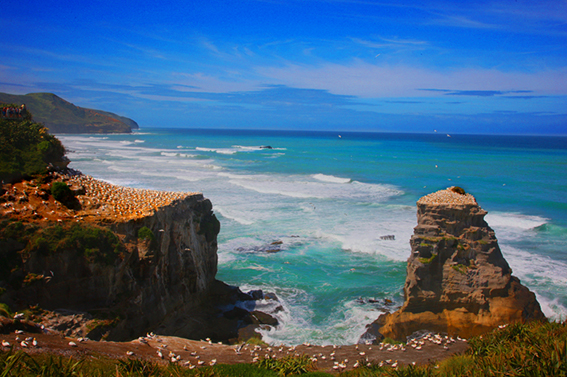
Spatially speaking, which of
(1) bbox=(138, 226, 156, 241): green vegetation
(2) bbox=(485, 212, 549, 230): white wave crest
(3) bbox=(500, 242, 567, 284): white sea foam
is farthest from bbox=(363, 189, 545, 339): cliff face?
(2) bbox=(485, 212, 549, 230): white wave crest

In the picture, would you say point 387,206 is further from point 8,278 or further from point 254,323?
point 8,278

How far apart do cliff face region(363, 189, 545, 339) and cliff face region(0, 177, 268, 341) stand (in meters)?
6.57

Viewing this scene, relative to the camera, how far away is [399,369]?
299 inches

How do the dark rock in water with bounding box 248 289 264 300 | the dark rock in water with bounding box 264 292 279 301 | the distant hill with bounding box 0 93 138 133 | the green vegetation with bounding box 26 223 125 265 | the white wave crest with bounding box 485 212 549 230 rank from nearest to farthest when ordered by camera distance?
the green vegetation with bounding box 26 223 125 265
the dark rock in water with bounding box 248 289 264 300
the dark rock in water with bounding box 264 292 279 301
the white wave crest with bounding box 485 212 549 230
the distant hill with bounding box 0 93 138 133

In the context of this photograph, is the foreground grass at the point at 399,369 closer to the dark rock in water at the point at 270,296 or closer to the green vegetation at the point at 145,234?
the green vegetation at the point at 145,234

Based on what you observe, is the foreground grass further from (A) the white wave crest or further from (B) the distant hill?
(B) the distant hill

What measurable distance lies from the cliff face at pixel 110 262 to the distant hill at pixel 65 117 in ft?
443

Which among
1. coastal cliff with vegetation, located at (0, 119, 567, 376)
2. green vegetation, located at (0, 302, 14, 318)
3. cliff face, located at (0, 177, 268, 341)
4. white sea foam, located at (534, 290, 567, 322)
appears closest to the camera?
coastal cliff with vegetation, located at (0, 119, 567, 376)

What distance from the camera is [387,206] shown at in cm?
3353

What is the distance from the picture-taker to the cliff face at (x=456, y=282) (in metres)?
13.2

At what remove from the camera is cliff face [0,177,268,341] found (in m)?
9.95

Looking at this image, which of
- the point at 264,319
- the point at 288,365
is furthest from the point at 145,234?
the point at 264,319

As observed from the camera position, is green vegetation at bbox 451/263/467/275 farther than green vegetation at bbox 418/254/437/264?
No

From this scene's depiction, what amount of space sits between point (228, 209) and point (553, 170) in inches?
2182
